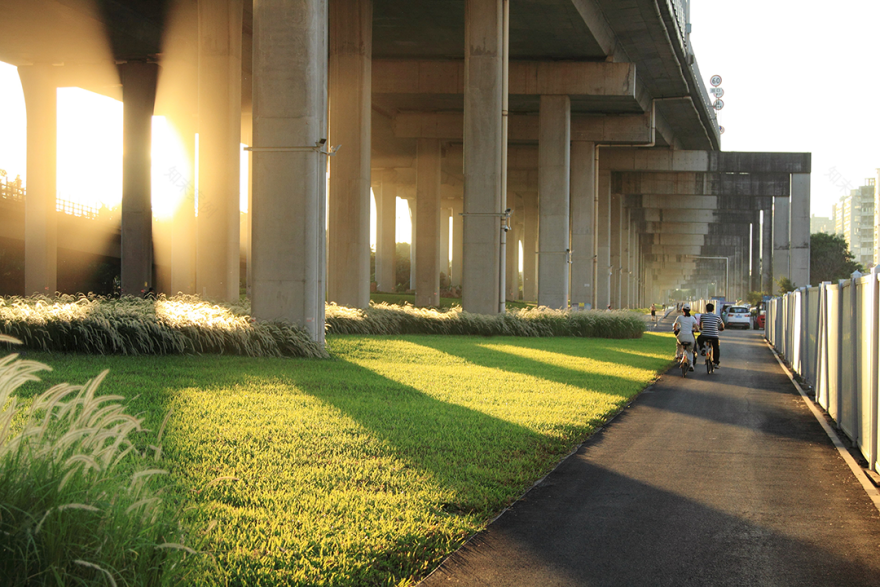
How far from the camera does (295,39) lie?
17.6 meters

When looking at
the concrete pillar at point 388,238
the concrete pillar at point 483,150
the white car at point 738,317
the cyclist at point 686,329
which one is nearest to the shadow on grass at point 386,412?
the cyclist at point 686,329

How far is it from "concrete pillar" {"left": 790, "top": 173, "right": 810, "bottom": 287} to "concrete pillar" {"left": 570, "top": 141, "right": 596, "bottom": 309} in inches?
922

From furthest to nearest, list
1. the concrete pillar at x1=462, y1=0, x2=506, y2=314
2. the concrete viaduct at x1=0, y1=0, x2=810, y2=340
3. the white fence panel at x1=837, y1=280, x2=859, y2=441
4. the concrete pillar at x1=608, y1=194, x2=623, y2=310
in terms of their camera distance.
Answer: the concrete pillar at x1=608, y1=194, x2=623, y2=310, the concrete pillar at x1=462, y1=0, x2=506, y2=314, the concrete viaduct at x1=0, y1=0, x2=810, y2=340, the white fence panel at x1=837, y1=280, x2=859, y2=441

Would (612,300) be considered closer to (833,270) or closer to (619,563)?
(833,270)

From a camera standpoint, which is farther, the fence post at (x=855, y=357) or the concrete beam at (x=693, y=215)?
the concrete beam at (x=693, y=215)

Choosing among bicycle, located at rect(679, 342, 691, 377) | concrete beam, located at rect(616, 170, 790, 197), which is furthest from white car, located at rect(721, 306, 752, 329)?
bicycle, located at rect(679, 342, 691, 377)

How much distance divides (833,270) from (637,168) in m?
53.3

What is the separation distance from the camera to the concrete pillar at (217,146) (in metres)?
30.0

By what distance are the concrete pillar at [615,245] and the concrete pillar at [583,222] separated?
929 inches

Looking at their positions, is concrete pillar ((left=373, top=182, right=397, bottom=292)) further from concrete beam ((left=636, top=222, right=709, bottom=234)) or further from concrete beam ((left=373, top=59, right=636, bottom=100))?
concrete beam ((left=636, top=222, right=709, bottom=234))

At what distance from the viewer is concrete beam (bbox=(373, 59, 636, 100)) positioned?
38.8 meters

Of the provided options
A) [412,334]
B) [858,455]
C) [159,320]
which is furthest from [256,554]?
[412,334]

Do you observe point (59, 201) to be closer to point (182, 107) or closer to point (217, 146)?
point (182, 107)

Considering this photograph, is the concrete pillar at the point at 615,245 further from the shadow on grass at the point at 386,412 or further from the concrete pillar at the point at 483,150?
the shadow on grass at the point at 386,412
